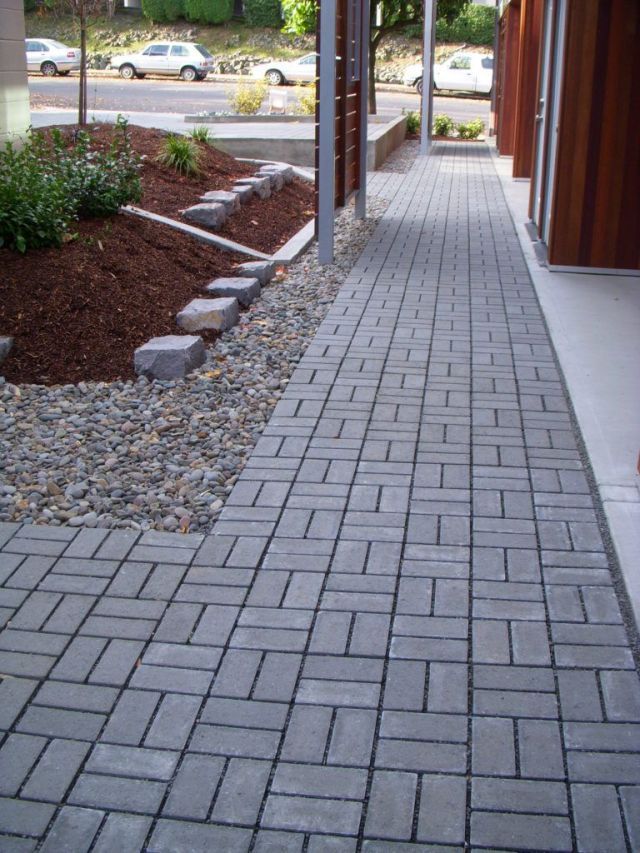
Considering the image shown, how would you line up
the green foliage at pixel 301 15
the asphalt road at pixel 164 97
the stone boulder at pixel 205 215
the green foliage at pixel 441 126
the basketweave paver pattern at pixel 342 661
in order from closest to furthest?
the basketweave paver pattern at pixel 342 661
the stone boulder at pixel 205 215
the green foliage at pixel 301 15
the green foliage at pixel 441 126
the asphalt road at pixel 164 97

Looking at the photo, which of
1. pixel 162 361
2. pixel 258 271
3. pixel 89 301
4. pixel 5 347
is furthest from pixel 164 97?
pixel 162 361

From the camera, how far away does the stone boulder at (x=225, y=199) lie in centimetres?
1049

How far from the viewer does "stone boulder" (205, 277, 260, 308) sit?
779cm

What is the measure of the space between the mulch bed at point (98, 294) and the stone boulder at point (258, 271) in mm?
128

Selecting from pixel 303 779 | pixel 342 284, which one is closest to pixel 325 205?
pixel 342 284

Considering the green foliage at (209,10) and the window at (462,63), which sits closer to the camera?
the window at (462,63)

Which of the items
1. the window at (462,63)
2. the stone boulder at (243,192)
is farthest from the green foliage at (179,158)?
the window at (462,63)

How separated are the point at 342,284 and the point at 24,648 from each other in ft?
18.7

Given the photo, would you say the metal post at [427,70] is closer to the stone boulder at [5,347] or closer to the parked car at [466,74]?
the stone boulder at [5,347]

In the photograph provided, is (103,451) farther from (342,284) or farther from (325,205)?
(325,205)

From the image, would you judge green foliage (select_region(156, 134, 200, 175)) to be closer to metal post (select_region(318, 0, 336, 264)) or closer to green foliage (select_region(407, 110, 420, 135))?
metal post (select_region(318, 0, 336, 264))

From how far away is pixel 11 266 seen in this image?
7.02 meters

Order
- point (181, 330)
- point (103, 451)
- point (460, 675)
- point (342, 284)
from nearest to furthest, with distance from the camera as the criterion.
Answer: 1. point (460, 675)
2. point (103, 451)
3. point (181, 330)
4. point (342, 284)

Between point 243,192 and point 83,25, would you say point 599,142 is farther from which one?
point 83,25
